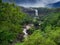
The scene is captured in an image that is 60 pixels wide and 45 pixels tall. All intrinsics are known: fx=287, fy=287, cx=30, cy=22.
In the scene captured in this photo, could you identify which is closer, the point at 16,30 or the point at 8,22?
the point at 8,22

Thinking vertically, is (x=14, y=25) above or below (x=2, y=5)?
below

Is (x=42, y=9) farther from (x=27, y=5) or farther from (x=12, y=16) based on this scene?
(x=12, y=16)

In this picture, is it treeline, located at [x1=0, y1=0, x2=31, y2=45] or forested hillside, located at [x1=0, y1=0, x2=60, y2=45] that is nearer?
forested hillside, located at [x1=0, y1=0, x2=60, y2=45]

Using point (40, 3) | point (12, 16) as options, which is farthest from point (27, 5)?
point (12, 16)

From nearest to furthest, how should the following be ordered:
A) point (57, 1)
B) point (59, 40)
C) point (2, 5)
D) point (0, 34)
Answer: point (59, 40) → point (0, 34) → point (2, 5) → point (57, 1)

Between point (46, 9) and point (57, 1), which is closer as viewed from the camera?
point (57, 1)

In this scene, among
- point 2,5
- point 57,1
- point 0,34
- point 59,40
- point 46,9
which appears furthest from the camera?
point 46,9

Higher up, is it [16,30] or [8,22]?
[8,22]

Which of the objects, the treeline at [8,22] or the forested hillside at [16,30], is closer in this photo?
the forested hillside at [16,30]

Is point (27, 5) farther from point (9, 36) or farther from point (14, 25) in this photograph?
point (9, 36)

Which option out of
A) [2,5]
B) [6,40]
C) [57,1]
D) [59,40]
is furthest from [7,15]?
[57,1]
